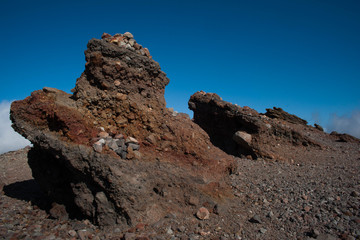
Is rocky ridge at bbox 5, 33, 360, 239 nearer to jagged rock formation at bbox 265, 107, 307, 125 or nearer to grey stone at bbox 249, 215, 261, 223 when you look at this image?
grey stone at bbox 249, 215, 261, 223

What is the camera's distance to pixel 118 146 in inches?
253

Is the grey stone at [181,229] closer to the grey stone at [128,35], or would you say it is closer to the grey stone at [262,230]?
the grey stone at [262,230]

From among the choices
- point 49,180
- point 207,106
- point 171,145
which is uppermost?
point 207,106

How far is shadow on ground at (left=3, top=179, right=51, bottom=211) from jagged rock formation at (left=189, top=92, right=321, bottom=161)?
413 inches

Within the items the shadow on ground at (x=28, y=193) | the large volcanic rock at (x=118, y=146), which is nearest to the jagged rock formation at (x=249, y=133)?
the large volcanic rock at (x=118, y=146)

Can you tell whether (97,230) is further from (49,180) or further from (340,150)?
(340,150)

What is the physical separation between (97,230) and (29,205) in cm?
325

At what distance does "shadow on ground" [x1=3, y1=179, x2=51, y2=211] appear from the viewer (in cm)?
740

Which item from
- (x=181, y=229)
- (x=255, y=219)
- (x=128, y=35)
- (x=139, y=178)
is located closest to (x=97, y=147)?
(x=139, y=178)

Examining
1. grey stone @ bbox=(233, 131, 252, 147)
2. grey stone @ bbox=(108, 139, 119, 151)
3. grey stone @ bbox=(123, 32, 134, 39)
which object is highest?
grey stone @ bbox=(123, 32, 134, 39)

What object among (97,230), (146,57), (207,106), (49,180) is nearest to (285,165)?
(207,106)

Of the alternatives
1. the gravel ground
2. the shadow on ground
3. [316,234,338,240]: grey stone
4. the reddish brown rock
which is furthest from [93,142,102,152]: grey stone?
[316,234,338,240]: grey stone

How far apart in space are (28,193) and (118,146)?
483 centimetres

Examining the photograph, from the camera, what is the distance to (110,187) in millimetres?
5613
